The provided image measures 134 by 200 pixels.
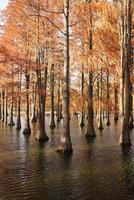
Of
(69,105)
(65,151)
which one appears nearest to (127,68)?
(69,105)

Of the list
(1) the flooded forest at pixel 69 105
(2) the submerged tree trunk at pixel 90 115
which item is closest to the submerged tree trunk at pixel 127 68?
(1) the flooded forest at pixel 69 105

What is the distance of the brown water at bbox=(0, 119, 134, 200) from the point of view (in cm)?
1184

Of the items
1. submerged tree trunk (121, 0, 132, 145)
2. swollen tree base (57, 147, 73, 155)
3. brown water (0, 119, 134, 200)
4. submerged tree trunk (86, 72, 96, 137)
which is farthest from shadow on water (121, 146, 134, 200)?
submerged tree trunk (86, 72, 96, 137)

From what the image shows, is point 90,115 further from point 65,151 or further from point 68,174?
point 68,174

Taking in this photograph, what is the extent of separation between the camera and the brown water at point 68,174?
11844 mm

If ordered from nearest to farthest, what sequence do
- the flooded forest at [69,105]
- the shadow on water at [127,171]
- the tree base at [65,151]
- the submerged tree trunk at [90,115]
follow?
the shadow on water at [127,171] → the flooded forest at [69,105] → the tree base at [65,151] → the submerged tree trunk at [90,115]

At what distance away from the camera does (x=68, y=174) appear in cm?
1471

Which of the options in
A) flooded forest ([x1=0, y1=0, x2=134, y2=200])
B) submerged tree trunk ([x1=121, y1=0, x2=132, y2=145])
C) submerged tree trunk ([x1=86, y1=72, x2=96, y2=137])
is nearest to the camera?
flooded forest ([x1=0, y1=0, x2=134, y2=200])

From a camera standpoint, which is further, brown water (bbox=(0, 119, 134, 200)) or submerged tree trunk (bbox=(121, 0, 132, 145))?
submerged tree trunk (bbox=(121, 0, 132, 145))

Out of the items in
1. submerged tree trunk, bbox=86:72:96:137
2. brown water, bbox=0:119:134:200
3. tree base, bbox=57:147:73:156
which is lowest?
brown water, bbox=0:119:134:200

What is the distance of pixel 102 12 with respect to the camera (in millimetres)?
27016

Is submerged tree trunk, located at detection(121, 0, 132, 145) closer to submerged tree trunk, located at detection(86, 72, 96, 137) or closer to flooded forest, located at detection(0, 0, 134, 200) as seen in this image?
flooded forest, located at detection(0, 0, 134, 200)

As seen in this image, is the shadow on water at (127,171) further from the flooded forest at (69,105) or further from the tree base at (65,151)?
the tree base at (65,151)

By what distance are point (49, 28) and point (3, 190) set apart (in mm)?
17584
